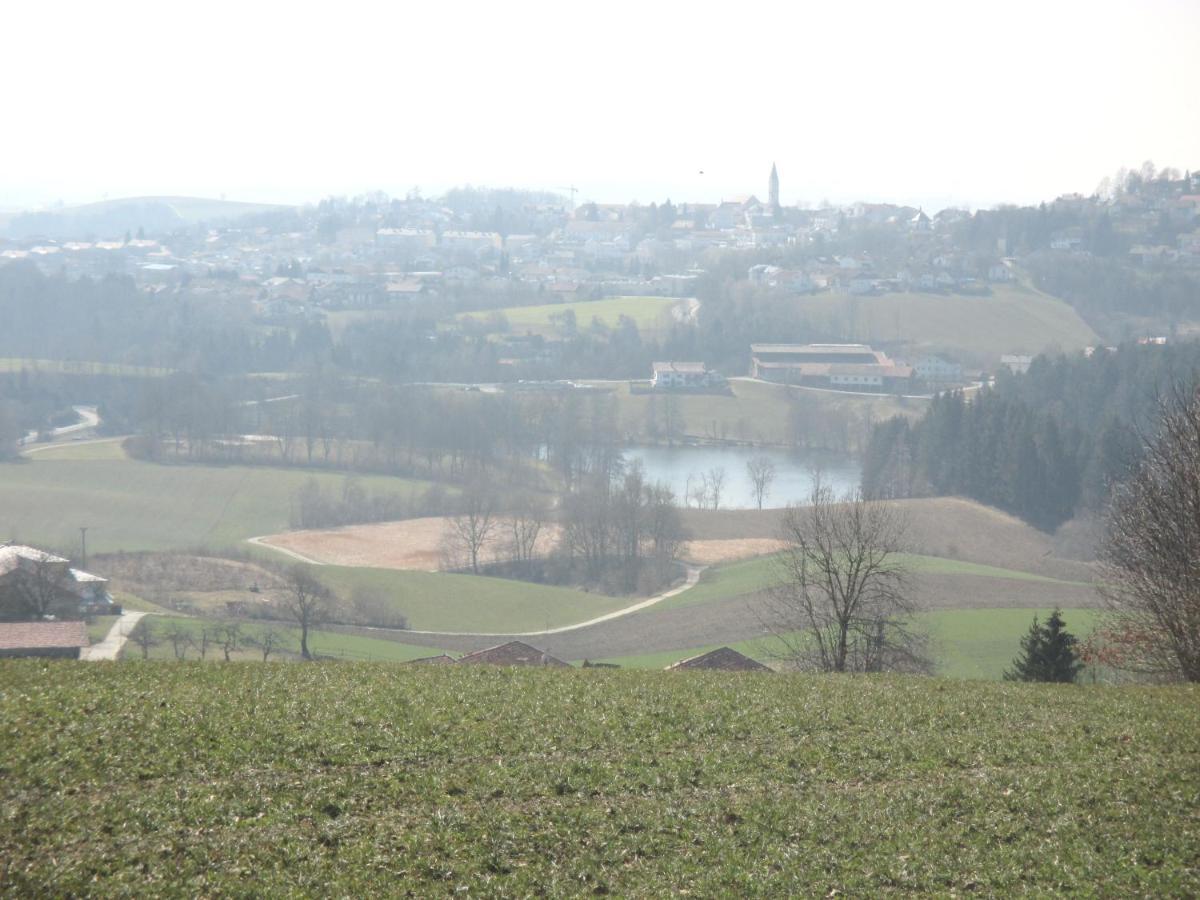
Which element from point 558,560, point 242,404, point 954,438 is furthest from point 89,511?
point 954,438

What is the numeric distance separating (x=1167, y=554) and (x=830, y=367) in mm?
53866

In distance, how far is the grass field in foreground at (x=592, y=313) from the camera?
81.5 m

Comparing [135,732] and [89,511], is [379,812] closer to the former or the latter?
[135,732]

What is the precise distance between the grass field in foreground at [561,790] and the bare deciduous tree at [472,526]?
1001 inches

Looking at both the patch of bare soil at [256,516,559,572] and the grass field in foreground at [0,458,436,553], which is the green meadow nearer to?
the grass field in foreground at [0,458,436,553]

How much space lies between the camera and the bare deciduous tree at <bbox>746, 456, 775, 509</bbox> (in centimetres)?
4625

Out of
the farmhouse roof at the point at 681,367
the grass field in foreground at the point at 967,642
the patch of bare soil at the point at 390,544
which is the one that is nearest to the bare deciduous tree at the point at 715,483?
the patch of bare soil at the point at 390,544

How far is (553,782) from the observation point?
26.3 ft

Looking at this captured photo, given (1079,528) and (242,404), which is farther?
(242,404)

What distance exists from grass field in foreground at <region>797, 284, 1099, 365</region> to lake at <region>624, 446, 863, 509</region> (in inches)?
853

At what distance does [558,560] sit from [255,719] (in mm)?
27099

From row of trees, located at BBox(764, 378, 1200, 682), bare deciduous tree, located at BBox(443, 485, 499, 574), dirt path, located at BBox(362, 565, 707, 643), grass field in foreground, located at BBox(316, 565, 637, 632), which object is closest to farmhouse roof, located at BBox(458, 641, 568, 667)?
row of trees, located at BBox(764, 378, 1200, 682)

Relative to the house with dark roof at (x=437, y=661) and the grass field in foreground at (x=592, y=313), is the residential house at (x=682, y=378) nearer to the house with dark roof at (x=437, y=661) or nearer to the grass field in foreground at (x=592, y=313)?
the grass field in foreground at (x=592, y=313)

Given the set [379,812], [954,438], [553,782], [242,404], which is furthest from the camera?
[242,404]
